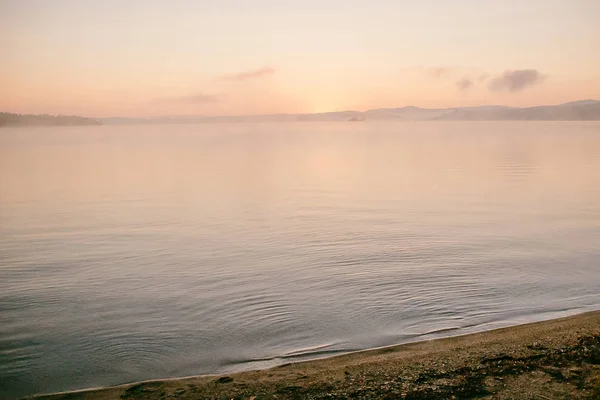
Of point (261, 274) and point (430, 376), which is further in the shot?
point (261, 274)

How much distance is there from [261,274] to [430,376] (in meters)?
8.36

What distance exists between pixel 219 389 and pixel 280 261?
30.7ft

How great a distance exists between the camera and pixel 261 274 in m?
16.1

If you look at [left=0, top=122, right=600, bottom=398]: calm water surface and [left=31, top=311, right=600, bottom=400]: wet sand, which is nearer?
[left=31, top=311, right=600, bottom=400]: wet sand

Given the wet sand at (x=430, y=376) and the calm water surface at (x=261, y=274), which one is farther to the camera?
the calm water surface at (x=261, y=274)

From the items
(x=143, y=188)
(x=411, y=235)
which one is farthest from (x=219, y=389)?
(x=143, y=188)

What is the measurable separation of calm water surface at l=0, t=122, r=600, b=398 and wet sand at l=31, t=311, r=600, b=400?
932 millimetres

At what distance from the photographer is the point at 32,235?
21.5 metres

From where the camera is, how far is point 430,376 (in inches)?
326

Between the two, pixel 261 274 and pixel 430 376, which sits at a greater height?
pixel 430 376

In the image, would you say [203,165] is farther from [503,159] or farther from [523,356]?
[523,356]

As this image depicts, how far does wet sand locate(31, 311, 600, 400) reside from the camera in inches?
304

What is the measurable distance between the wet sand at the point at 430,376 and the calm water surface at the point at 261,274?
0.93m

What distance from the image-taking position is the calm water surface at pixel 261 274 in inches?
425
